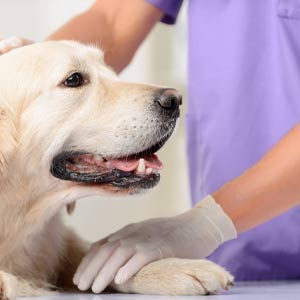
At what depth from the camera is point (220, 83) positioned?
1796 mm

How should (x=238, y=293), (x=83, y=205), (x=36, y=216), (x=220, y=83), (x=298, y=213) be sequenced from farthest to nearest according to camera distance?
(x=83, y=205)
(x=220, y=83)
(x=298, y=213)
(x=36, y=216)
(x=238, y=293)

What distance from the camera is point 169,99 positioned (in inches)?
52.2

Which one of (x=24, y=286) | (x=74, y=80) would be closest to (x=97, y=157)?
(x=74, y=80)

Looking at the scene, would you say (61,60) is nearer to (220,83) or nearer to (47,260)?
(47,260)

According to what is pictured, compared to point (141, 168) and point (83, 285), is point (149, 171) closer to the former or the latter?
point (141, 168)

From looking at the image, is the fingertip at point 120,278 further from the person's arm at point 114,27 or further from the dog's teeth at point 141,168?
the person's arm at point 114,27

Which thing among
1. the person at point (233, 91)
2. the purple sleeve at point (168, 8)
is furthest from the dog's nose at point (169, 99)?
the purple sleeve at point (168, 8)

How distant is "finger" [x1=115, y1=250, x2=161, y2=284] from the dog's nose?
10.7 inches

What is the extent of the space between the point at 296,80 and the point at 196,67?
0.94ft

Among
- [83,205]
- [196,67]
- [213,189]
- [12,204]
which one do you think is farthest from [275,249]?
[83,205]

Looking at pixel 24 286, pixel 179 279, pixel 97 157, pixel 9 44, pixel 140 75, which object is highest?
pixel 9 44

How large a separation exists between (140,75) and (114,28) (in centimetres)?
110

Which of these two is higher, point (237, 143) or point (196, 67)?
point (196, 67)

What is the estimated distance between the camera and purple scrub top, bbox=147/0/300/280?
5.49ft
